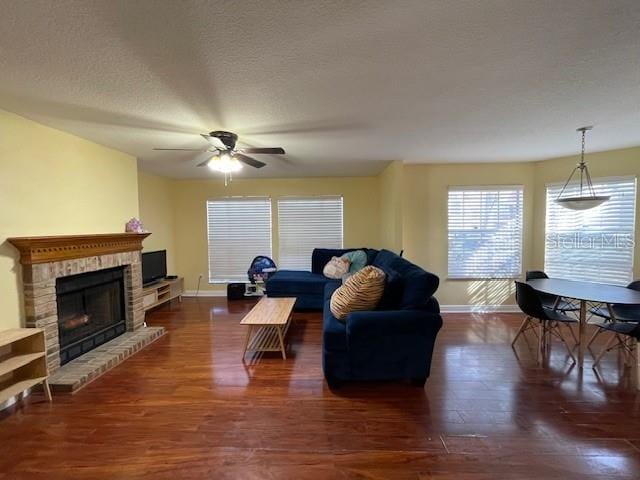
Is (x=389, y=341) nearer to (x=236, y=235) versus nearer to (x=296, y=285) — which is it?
(x=296, y=285)

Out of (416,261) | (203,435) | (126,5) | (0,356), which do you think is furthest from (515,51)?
(0,356)

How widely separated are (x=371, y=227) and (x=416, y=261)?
4.32 ft

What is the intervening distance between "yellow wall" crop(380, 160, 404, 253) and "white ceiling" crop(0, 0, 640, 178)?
128cm

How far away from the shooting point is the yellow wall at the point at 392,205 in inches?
173

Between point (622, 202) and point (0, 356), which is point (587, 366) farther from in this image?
point (0, 356)

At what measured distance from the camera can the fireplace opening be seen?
9.87ft

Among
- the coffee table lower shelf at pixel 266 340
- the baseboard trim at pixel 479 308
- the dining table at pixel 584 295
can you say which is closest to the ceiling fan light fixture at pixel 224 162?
the coffee table lower shelf at pixel 266 340

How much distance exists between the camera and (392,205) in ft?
15.2

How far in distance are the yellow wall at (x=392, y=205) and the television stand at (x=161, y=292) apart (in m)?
3.89

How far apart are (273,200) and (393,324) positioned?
4.01m

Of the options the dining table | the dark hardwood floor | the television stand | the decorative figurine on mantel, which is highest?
the decorative figurine on mantel

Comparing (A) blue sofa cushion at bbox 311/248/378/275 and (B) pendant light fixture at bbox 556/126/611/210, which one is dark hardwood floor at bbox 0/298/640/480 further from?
(A) blue sofa cushion at bbox 311/248/378/275

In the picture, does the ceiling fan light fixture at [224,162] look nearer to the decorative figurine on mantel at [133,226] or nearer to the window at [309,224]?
the decorative figurine on mantel at [133,226]

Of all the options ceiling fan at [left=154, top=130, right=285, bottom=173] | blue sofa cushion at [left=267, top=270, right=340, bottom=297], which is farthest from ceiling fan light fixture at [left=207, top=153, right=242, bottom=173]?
blue sofa cushion at [left=267, top=270, right=340, bottom=297]
